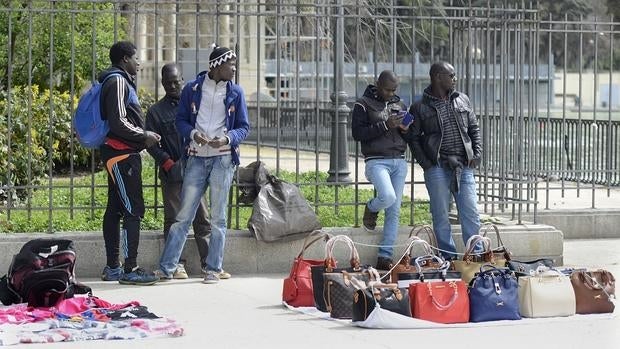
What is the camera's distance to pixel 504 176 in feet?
44.3

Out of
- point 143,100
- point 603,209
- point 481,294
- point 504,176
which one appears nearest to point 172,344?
point 481,294

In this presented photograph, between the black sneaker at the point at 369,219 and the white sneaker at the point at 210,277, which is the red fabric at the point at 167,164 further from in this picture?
the black sneaker at the point at 369,219

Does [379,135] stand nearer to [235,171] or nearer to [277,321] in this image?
[235,171]

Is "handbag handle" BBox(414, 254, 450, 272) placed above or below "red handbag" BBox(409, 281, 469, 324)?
above

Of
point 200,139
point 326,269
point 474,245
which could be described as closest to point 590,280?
point 474,245

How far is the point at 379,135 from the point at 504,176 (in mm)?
2223

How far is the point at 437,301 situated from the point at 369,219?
107 inches

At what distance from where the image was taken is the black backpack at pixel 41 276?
9688mm

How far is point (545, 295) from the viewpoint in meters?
9.80

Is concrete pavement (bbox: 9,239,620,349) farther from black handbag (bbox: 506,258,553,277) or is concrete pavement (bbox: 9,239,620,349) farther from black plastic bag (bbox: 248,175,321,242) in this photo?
black plastic bag (bbox: 248,175,321,242)

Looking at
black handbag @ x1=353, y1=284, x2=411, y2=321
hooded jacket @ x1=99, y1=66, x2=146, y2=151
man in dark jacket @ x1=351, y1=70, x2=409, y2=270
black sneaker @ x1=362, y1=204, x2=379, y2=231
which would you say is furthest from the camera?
black sneaker @ x1=362, y1=204, x2=379, y2=231

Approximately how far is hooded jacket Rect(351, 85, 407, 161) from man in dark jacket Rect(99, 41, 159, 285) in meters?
1.90

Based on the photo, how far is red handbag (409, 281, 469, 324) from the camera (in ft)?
31.1

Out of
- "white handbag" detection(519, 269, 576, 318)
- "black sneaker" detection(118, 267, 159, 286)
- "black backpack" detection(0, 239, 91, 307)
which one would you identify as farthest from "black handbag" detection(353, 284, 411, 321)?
"black sneaker" detection(118, 267, 159, 286)
